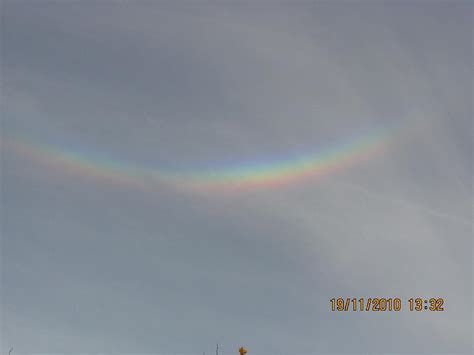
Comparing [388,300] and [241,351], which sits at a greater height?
[388,300]

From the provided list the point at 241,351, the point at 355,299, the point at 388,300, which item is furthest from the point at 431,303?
the point at 241,351

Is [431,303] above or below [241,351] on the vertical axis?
above

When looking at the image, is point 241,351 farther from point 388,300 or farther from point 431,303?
point 431,303

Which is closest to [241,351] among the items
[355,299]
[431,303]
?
[355,299]

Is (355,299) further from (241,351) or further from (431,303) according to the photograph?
(241,351)

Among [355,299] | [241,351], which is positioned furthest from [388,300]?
[241,351]

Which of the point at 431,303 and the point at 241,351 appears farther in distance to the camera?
the point at 431,303
